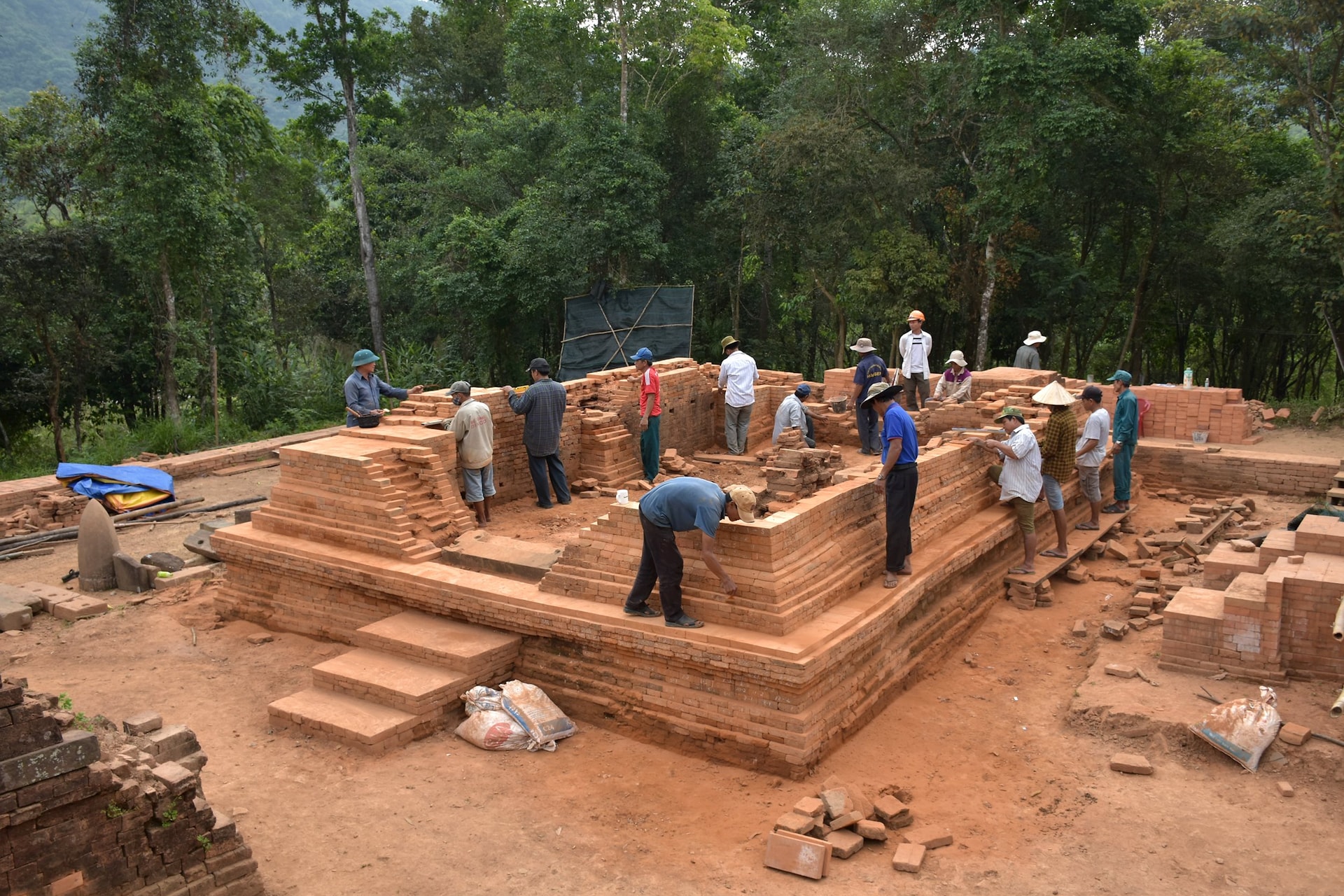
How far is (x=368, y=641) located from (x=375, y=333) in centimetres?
1684

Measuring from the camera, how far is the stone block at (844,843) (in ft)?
18.1

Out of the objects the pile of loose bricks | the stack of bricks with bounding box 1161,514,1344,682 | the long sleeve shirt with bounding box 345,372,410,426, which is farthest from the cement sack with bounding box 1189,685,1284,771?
the long sleeve shirt with bounding box 345,372,410,426

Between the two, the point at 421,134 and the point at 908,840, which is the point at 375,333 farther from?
the point at 908,840

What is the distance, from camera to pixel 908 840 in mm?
5625

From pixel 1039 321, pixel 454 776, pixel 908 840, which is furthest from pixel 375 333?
pixel 908 840

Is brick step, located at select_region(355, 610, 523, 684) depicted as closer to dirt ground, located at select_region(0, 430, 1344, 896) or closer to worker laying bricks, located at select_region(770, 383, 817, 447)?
dirt ground, located at select_region(0, 430, 1344, 896)

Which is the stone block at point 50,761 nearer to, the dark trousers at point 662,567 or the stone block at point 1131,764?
the dark trousers at point 662,567

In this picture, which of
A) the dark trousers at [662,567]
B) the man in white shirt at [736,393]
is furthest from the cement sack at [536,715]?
the man in white shirt at [736,393]

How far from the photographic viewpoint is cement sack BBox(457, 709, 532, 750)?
673cm

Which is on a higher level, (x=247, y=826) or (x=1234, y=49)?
(x=1234, y=49)

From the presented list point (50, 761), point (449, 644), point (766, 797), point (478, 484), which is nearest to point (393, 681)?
point (449, 644)

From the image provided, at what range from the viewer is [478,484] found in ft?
31.6

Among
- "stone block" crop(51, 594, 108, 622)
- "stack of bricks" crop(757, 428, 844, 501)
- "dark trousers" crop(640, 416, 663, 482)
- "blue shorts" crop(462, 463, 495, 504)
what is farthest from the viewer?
"dark trousers" crop(640, 416, 663, 482)

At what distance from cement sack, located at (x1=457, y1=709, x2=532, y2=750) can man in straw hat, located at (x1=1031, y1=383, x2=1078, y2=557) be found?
5.87m
